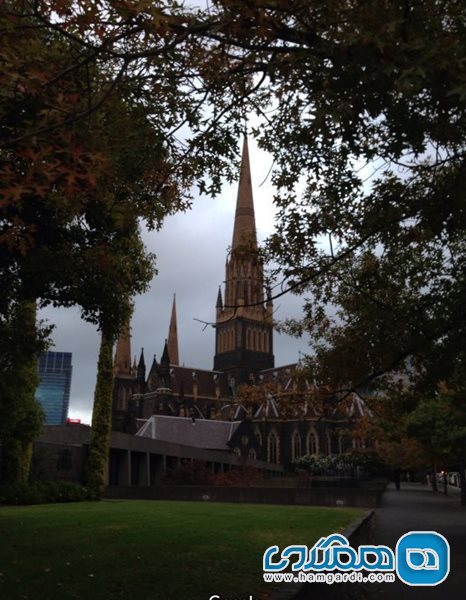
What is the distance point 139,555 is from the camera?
32.7ft

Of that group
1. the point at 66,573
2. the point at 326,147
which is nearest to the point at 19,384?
the point at 66,573

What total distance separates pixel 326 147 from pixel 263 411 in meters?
96.5

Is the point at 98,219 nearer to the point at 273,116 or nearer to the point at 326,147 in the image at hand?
the point at 273,116

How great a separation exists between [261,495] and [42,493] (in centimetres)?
1068

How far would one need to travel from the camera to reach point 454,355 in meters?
9.80

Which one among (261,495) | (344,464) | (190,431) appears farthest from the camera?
(190,431)

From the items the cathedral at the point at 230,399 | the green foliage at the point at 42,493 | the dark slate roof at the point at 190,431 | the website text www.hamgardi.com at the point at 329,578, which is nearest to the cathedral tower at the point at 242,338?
the cathedral at the point at 230,399

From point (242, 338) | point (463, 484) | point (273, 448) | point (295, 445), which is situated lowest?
point (463, 484)

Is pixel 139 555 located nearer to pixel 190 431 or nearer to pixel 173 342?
pixel 190 431

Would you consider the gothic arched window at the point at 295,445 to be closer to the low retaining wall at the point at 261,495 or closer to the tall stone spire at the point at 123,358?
the tall stone spire at the point at 123,358

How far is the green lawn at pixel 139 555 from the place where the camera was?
24.6 ft

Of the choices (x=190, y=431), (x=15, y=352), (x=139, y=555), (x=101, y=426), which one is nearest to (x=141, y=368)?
(x=190, y=431)

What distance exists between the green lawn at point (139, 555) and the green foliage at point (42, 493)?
1043cm

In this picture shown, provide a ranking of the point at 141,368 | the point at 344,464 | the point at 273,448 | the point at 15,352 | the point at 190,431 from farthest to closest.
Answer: the point at 141,368 → the point at 273,448 → the point at 190,431 → the point at 344,464 → the point at 15,352
